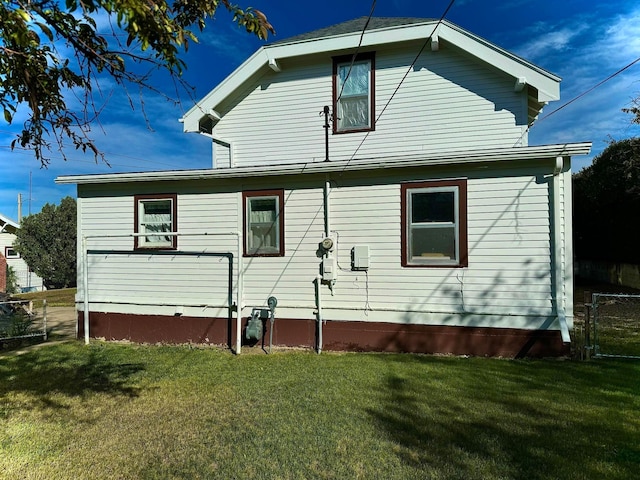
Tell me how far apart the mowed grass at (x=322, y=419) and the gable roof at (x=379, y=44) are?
4440mm

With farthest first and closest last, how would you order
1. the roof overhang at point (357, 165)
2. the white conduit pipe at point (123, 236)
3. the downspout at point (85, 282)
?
the downspout at point (85, 282)
the white conduit pipe at point (123, 236)
the roof overhang at point (357, 165)

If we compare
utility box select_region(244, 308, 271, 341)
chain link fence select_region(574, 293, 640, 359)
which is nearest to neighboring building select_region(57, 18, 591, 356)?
utility box select_region(244, 308, 271, 341)

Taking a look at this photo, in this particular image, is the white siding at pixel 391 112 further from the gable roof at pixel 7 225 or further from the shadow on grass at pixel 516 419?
the gable roof at pixel 7 225

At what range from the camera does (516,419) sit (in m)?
4.27

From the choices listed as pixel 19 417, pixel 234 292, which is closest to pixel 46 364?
→ pixel 19 417

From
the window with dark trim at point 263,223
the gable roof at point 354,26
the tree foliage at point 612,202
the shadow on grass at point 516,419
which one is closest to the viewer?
the shadow on grass at point 516,419

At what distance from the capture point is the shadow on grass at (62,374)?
5.31m

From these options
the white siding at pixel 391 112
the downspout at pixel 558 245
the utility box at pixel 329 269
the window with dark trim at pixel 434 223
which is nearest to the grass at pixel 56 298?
the white siding at pixel 391 112

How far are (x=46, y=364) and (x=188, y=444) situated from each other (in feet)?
14.3

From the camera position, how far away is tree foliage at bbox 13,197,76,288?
89.4ft

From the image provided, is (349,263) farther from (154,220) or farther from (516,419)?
(154,220)

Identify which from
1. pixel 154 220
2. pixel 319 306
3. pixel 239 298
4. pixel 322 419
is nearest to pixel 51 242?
pixel 154 220

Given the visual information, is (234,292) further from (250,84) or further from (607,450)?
(607,450)

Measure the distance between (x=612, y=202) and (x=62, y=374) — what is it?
21679 mm
